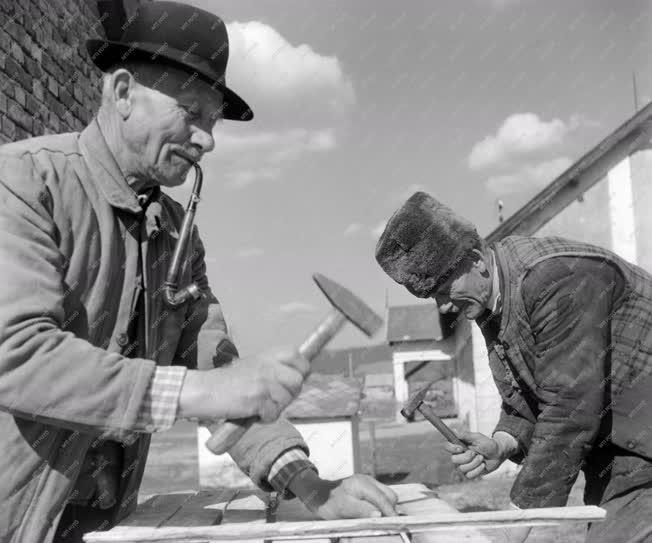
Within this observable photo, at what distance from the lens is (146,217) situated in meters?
2.21

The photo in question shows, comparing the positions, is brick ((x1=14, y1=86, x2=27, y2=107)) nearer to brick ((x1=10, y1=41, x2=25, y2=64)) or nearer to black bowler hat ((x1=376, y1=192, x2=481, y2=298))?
brick ((x1=10, y1=41, x2=25, y2=64))

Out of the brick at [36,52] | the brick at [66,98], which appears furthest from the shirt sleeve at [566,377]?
the brick at [66,98]

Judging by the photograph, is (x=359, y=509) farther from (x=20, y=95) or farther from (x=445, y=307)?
(x=20, y=95)

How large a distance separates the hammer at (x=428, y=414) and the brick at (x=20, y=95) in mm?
3609

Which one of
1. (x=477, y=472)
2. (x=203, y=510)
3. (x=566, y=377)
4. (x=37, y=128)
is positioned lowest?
(x=477, y=472)

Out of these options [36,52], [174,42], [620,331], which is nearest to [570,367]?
[620,331]

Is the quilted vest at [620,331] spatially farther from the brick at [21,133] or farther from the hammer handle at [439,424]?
the brick at [21,133]

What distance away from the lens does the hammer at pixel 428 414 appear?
9.66 ft

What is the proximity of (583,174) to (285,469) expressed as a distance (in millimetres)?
11821

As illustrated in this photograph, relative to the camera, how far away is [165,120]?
6.97ft

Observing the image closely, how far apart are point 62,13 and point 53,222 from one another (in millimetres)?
4762

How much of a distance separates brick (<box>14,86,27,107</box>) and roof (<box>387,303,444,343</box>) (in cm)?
2083

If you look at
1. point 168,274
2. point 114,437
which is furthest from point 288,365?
point 168,274

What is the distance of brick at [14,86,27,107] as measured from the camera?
4.80m
